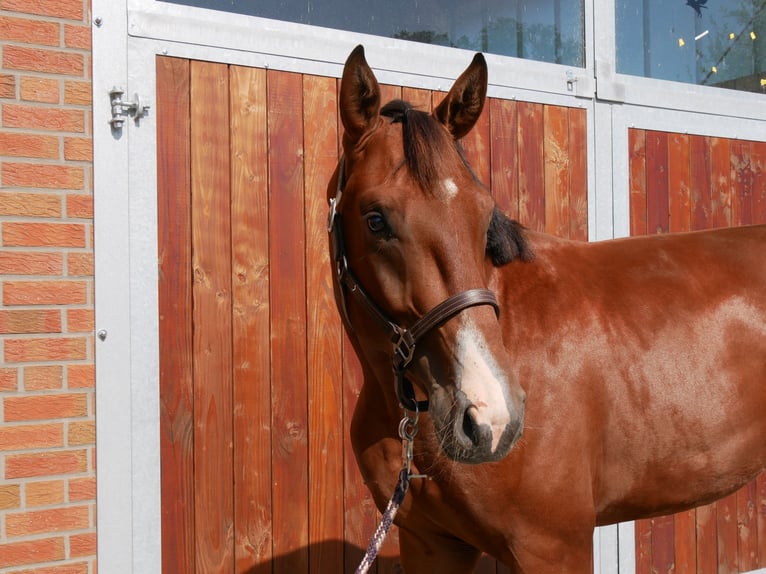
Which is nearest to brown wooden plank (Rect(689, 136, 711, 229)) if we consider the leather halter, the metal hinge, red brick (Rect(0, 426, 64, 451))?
the leather halter

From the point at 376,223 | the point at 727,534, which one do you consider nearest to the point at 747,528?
the point at 727,534

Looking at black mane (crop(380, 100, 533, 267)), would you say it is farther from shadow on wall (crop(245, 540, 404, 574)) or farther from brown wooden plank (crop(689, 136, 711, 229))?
brown wooden plank (crop(689, 136, 711, 229))

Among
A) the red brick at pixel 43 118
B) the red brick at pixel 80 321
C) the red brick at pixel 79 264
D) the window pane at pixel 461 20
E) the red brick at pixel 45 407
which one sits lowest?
the red brick at pixel 45 407

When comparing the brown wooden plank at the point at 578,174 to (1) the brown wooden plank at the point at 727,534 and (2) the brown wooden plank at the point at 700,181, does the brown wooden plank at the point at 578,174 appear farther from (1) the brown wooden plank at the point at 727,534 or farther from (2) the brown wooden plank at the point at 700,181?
(1) the brown wooden plank at the point at 727,534

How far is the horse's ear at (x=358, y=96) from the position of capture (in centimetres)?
190

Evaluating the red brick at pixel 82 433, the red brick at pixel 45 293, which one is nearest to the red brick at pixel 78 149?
the red brick at pixel 45 293

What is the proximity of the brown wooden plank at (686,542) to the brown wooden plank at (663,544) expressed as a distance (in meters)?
0.03

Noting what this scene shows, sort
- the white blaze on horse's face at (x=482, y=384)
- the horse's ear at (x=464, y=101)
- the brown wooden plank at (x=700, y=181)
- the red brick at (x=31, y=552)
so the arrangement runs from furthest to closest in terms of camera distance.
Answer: the brown wooden plank at (x=700, y=181)
the red brick at (x=31, y=552)
the horse's ear at (x=464, y=101)
the white blaze on horse's face at (x=482, y=384)

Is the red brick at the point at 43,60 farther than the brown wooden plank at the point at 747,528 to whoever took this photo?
No

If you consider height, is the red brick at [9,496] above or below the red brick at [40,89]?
below

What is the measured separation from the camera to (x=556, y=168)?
3.48m

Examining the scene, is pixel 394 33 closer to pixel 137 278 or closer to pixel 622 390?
pixel 137 278

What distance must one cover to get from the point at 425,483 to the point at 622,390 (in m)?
0.69

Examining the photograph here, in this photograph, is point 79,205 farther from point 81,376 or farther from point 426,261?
point 426,261
